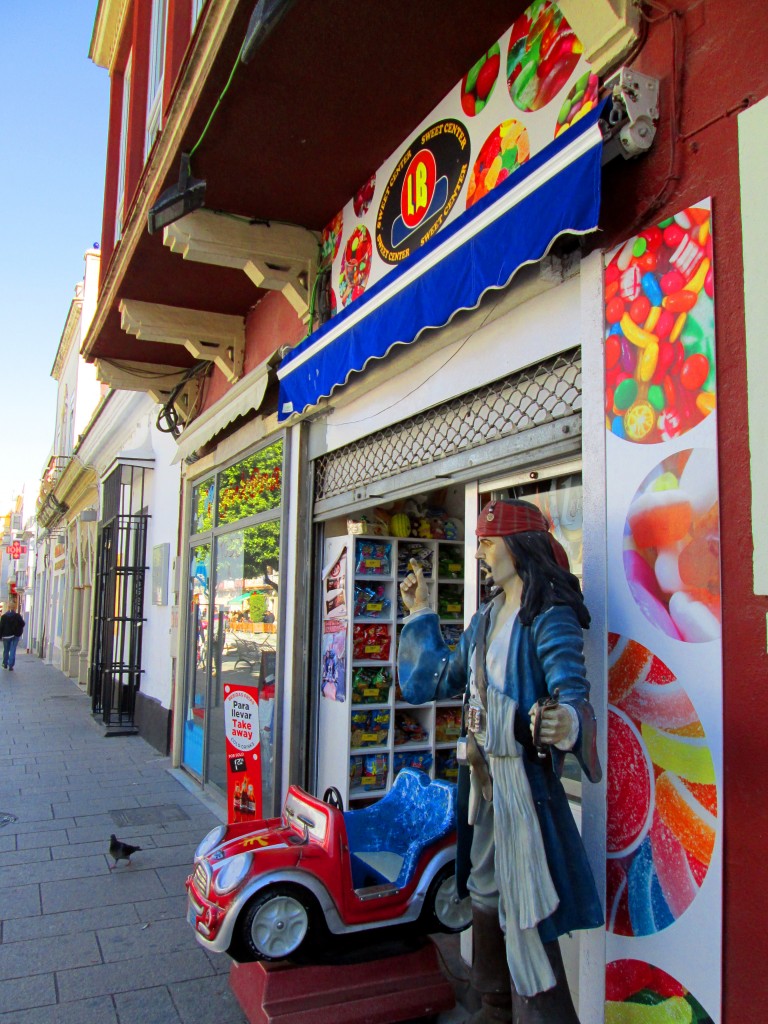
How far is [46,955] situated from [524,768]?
2.95m

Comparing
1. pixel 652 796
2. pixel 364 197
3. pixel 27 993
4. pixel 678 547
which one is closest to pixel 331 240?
pixel 364 197

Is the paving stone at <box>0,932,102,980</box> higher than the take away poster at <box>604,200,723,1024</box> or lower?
lower

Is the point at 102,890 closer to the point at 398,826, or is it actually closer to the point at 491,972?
the point at 398,826

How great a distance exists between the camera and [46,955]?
4066 millimetres

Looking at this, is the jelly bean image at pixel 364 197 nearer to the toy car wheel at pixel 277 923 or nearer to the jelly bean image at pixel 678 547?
the jelly bean image at pixel 678 547

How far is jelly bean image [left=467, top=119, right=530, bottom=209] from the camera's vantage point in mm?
3590

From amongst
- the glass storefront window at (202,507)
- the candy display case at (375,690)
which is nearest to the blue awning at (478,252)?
the candy display case at (375,690)

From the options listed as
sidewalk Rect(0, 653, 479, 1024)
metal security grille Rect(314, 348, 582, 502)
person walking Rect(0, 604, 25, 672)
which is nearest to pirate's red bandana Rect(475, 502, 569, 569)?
metal security grille Rect(314, 348, 582, 502)

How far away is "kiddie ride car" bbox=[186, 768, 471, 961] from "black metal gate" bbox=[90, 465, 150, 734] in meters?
8.18

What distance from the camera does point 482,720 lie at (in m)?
2.72

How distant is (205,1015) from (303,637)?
260 centimetres

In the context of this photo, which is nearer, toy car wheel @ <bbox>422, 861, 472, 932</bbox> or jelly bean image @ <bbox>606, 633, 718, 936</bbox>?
jelly bean image @ <bbox>606, 633, 718, 936</bbox>

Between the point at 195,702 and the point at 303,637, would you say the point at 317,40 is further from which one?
the point at 195,702

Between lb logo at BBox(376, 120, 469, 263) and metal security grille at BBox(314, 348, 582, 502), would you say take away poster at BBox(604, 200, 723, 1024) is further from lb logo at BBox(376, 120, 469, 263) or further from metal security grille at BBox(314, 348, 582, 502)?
lb logo at BBox(376, 120, 469, 263)
